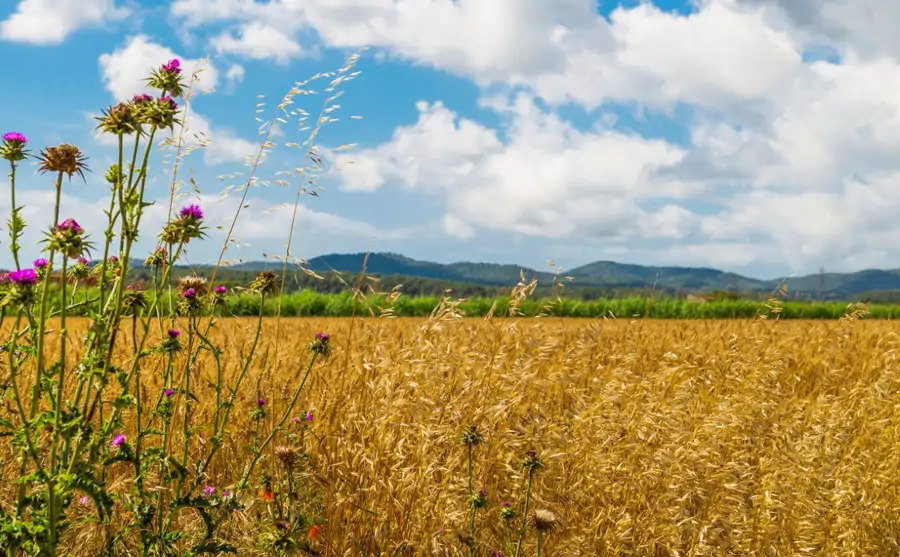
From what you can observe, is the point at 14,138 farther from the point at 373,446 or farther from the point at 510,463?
the point at 510,463

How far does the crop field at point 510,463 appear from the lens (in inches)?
136

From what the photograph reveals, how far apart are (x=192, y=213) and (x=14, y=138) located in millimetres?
663

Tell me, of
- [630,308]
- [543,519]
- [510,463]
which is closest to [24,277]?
[543,519]

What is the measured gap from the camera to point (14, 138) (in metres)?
2.45

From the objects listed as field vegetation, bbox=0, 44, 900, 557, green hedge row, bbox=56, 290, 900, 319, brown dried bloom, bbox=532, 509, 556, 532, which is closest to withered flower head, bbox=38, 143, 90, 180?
field vegetation, bbox=0, 44, 900, 557

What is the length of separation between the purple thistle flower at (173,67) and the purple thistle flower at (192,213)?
1.62 feet

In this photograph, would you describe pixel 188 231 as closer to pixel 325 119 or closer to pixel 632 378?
pixel 325 119

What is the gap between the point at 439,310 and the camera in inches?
194

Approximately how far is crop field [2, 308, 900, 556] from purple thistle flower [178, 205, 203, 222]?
909 mm

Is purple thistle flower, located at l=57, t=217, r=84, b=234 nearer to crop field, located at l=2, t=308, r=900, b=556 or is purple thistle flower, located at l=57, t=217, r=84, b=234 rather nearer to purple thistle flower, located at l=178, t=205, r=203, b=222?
purple thistle flower, located at l=178, t=205, r=203, b=222

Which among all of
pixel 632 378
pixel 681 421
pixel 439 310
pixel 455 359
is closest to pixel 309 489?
pixel 455 359

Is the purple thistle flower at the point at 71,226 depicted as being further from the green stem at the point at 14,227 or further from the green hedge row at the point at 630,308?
the green hedge row at the point at 630,308

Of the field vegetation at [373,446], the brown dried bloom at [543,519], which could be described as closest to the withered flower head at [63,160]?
the field vegetation at [373,446]

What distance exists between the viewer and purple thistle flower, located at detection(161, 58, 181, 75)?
2.51m
